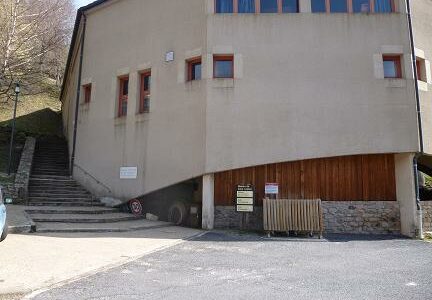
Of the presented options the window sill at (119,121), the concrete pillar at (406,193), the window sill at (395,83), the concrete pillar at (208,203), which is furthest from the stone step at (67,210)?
the window sill at (395,83)

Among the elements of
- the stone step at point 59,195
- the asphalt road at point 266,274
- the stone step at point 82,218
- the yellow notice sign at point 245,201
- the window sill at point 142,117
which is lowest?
the asphalt road at point 266,274

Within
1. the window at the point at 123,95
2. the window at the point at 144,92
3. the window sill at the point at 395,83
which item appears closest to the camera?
the window sill at the point at 395,83

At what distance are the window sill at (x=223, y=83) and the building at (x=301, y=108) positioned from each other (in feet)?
0.11

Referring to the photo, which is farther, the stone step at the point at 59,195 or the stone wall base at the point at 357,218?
the stone step at the point at 59,195

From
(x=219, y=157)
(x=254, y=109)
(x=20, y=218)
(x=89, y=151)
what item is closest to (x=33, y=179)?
(x=89, y=151)

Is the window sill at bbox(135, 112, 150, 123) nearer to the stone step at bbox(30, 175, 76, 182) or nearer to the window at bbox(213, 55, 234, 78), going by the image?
the window at bbox(213, 55, 234, 78)

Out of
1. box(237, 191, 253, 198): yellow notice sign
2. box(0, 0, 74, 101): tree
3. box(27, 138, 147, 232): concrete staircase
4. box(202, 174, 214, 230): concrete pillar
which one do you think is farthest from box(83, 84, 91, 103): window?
box(237, 191, 253, 198): yellow notice sign

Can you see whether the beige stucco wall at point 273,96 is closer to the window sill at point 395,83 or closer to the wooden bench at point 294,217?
the window sill at point 395,83

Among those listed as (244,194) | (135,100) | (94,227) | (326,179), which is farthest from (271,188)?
(135,100)

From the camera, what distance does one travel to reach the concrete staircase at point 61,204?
444 inches

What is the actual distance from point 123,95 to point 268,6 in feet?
23.1

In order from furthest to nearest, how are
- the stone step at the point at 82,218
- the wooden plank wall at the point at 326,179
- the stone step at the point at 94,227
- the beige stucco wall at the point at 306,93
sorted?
the wooden plank wall at the point at 326,179 → the beige stucco wall at the point at 306,93 → the stone step at the point at 82,218 → the stone step at the point at 94,227

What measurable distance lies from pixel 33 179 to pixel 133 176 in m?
4.48

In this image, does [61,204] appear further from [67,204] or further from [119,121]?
[119,121]
